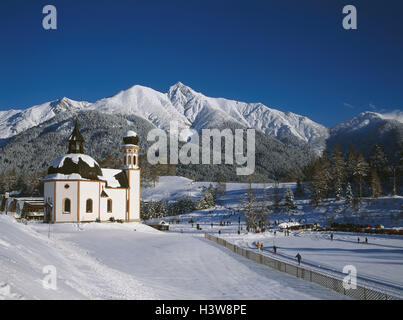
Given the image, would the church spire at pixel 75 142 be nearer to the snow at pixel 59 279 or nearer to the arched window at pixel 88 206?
the arched window at pixel 88 206

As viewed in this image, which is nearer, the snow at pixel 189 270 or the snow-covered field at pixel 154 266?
the snow-covered field at pixel 154 266

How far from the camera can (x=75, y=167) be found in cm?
4744

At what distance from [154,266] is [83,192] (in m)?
27.7

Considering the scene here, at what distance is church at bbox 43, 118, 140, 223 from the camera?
151 ft

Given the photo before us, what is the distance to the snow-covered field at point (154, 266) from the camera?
521 inches

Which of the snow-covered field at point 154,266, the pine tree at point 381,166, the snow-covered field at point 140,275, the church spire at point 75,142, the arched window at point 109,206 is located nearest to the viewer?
the snow-covered field at point 140,275

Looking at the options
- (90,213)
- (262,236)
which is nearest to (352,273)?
(262,236)

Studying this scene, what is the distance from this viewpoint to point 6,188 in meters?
122

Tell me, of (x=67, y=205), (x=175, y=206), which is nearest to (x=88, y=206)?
(x=67, y=205)

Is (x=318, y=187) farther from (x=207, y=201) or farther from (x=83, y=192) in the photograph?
(x=83, y=192)

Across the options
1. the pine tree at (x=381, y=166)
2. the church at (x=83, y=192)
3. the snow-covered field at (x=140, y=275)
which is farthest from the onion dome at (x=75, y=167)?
the pine tree at (x=381, y=166)
